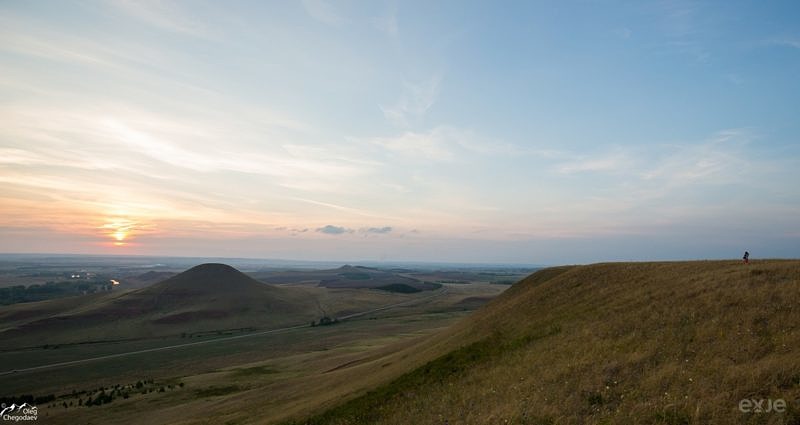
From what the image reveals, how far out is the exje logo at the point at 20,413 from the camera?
156 ft

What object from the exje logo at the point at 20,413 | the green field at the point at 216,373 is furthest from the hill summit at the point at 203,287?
the exje logo at the point at 20,413

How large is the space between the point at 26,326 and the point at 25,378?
2877 inches

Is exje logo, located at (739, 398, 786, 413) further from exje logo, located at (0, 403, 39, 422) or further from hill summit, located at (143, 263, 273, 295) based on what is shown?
hill summit, located at (143, 263, 273, 295)

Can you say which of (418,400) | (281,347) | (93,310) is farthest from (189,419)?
(93,310)

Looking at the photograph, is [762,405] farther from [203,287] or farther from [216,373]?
[203,287]

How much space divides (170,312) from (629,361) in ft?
562

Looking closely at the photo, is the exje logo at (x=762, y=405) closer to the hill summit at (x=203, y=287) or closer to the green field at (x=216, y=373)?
the green field at (x=216, y=373)

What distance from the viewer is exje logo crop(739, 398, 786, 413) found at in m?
13.3

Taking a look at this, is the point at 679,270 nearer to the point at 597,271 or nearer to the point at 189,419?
the point at 597,271

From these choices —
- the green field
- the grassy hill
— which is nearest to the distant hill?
the green field

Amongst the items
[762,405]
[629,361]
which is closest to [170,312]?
[629,361]

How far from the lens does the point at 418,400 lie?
24953mm

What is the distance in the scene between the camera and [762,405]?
1366 cm

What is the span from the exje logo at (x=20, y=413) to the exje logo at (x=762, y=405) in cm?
6500
